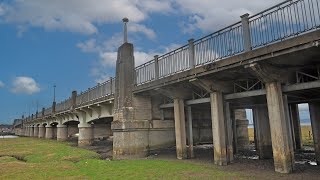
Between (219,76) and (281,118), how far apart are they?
377 cm

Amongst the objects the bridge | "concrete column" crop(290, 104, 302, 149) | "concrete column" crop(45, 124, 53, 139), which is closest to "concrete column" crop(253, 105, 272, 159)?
the bridge

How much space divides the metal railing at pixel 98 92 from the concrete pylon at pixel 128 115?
12.1 ft

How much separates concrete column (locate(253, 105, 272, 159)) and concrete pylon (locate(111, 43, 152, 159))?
7.67 metres

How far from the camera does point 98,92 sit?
97.3 feet

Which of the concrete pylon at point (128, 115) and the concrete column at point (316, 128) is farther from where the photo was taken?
the concrete pylon at point (128, 115)

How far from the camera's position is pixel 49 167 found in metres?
15.1

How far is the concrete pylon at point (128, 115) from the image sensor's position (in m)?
20.5

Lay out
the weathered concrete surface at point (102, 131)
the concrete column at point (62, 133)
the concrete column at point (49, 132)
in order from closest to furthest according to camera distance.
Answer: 1. the concrete column at point (62, 133)
2. the weathered concrete surface at point (102, 131)
3. the concrete column at point (49, 132)

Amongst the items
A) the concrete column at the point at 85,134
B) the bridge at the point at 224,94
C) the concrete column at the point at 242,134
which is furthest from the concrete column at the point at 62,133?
the concrete column at the point at 242,134

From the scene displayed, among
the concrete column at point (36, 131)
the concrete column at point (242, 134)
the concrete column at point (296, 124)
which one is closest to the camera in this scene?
the concrete column at point (296, 124)

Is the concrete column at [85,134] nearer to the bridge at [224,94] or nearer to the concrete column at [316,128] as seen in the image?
the bridge at [224,94]

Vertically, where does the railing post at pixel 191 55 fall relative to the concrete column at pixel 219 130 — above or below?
above

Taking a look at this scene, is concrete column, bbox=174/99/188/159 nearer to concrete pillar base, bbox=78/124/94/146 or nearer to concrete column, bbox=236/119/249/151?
concrete column, bbox=236/119/249/151

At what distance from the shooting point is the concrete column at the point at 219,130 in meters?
15.5
